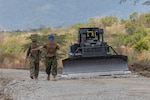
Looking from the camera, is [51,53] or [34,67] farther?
[34,67]

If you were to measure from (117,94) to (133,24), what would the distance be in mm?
65929

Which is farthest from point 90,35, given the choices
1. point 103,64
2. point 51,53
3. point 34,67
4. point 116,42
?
point 116,42

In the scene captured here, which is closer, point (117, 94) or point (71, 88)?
point (117, 94)

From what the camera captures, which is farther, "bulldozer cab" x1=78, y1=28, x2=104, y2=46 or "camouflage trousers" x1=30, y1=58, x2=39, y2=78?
"bulldozer cab" x1=78, y1=28, x2=104, y2=46

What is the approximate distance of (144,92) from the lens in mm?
13742

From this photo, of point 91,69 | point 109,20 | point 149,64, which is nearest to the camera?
point 91,69

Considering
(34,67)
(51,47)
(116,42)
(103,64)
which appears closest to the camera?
(51,47)

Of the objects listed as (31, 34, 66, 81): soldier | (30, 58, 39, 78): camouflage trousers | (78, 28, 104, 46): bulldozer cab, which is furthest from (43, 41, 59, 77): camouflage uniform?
(78, 28, 104, 46): bulldozer cab

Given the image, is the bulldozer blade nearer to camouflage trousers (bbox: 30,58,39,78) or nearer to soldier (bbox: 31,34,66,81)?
camouflage trousers (bbox: 30,58,39,78)

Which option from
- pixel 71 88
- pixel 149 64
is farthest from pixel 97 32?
pixel 71 88

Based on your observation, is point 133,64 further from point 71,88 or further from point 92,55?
point 71,88

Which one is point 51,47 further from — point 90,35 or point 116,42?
point 116,42

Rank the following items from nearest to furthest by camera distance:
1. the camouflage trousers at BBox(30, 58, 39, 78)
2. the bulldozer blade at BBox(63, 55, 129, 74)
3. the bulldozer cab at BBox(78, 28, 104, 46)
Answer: the camouflage trousers at BBox(30, 58, 39, 78) → the bulldozer blade at BBox(63, 55, 129, 74) → the bulldozer cab at BBox(78, 28, 104, 46)

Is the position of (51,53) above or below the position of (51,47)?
below
